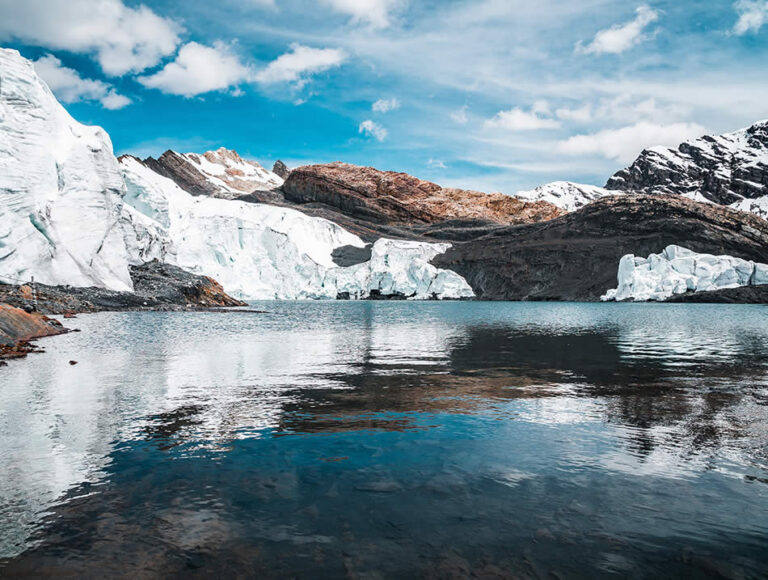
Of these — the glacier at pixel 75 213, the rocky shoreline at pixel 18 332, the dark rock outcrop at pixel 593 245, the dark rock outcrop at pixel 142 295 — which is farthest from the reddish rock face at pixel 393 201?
the rocky shoreline at pixel 18 332

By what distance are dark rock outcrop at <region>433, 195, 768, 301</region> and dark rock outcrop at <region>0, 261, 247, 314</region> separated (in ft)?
210

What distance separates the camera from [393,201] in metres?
181

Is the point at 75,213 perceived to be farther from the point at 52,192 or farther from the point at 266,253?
the point at 266,253

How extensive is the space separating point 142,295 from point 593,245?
86804mm

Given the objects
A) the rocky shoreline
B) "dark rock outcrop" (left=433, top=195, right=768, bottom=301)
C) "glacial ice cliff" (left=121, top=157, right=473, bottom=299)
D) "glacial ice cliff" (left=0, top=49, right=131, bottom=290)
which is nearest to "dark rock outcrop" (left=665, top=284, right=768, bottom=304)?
"dark rock outcrop" (left=433, top=195, right=768, bottom=301)

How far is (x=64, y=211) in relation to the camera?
50.8 m

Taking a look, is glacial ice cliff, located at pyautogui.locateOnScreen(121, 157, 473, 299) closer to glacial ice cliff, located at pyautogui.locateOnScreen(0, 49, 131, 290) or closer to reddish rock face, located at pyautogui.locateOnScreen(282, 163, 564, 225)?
glacial ice cliff, located at pyautogui.locateOnScreen(0, 49, 131, 290)

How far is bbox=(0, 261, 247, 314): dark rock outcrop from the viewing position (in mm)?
42438

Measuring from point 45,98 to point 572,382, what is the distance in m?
57.5

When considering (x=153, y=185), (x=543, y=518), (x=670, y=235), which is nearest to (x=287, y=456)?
A: (x=543, y=518)

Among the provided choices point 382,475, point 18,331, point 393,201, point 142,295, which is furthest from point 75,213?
point 393,201

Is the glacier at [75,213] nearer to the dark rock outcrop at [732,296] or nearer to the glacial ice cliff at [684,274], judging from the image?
the glacial ice cliff at [684,274]

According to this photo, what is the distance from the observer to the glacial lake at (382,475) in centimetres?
505

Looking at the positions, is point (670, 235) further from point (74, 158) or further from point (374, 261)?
point (74, 158)
